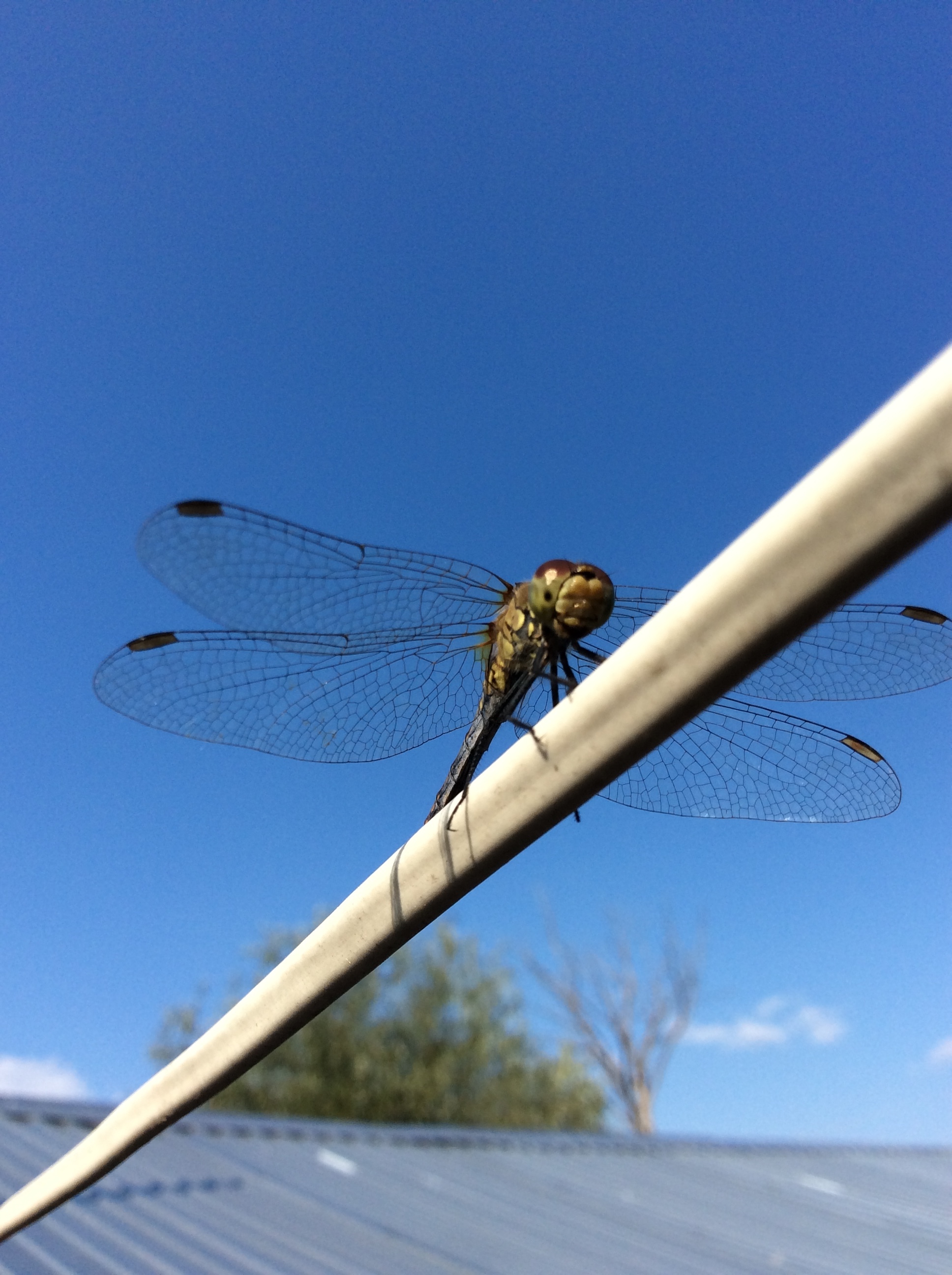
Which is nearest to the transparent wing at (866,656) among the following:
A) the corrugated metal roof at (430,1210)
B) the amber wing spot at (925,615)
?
the amber wing spot at (925,615)

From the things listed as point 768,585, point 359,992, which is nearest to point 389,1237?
point 768,585

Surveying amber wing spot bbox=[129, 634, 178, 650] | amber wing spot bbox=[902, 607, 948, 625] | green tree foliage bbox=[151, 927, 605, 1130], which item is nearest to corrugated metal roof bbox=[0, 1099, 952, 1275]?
amber wing spot bbox=[129, 634, 178, 650]

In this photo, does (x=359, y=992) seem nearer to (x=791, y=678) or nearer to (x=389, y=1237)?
(x=389, y=1237)

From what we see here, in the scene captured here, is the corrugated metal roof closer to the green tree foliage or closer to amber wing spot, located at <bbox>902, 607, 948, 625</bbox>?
amber wing spot, located at <bbox>902, 607, 948, 625</bbox>

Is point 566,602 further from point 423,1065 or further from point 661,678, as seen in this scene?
point 423,1065

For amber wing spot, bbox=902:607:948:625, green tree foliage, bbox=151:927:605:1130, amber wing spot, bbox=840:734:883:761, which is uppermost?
amber wing spot, bbox=902:607:948:625

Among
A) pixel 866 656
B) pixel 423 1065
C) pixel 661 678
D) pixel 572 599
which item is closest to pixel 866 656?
pixel 866 656
